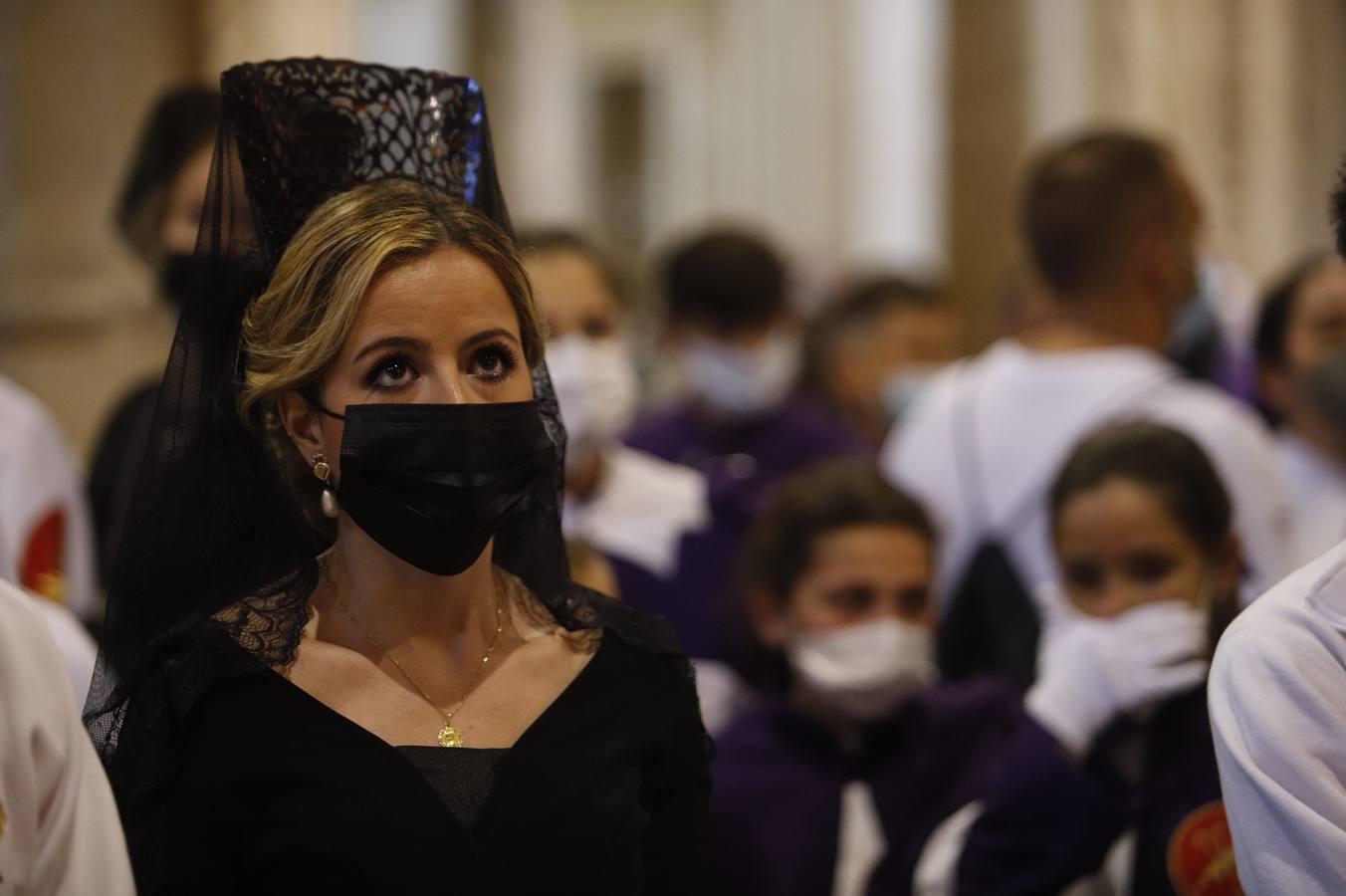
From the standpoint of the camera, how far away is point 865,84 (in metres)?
20.0

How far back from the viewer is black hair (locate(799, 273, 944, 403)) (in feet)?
25.9

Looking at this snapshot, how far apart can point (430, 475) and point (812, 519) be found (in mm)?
1814

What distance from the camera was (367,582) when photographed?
8.95 ft

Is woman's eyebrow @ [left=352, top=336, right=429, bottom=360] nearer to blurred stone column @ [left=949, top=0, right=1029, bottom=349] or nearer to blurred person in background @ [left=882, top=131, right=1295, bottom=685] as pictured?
blurred person in background @ [left=882, top=131, right=1295, bottom=685]

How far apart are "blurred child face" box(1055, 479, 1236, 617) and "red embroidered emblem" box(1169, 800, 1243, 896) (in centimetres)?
48

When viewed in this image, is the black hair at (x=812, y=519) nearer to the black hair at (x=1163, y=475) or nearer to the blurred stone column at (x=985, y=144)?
the black hair at (x=1163, y=475)

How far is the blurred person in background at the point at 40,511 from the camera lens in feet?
14.0

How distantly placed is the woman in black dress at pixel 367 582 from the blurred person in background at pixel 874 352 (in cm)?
488

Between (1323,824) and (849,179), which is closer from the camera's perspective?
(1323,824)

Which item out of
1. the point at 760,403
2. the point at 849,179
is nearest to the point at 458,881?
the point at 760,403

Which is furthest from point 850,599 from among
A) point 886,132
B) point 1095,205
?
point 886,132

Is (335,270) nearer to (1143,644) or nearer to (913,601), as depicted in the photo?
(1143,644)

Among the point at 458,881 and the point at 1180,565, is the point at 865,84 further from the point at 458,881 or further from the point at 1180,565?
the point at 458,881

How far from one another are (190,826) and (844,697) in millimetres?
1800
